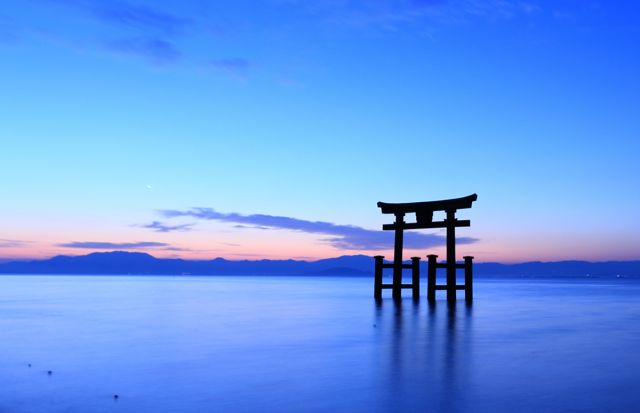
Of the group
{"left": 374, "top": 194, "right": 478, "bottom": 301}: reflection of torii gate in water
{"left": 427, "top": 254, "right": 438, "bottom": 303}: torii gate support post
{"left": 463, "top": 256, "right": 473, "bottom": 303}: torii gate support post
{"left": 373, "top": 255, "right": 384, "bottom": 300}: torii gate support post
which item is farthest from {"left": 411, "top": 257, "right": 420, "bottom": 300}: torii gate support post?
{"left": 463, "top": 256, "right": 473, "bottom": 303}: torii gate support post

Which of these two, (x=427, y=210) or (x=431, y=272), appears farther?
(x=431, y=272)

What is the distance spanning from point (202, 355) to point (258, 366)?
5.97 ft

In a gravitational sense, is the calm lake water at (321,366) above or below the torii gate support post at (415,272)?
below

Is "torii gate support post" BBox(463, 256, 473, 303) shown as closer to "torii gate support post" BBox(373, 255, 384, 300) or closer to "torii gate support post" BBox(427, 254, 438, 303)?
"torii gate support post" BBox(427, 254, 438, 303)

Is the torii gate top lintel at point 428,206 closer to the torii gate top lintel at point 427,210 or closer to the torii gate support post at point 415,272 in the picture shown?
the torii gate top lintel at point 427,210

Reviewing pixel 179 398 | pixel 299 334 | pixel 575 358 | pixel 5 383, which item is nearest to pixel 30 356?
pixel 5 383

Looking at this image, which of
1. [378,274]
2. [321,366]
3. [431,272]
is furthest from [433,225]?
[321,366]

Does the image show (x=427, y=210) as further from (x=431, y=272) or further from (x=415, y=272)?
(x=415, y=272)

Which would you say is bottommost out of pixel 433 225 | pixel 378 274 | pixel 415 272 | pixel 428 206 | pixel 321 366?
pixel 321 366

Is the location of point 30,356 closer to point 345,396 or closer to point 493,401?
point 345,396

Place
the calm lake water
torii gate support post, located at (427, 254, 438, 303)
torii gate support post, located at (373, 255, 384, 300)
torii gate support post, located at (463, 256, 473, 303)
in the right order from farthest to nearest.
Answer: torii gate support post, located at (373, 255, 384, 300) < torii gate support post, located at (427, 254, 438, 303) < torii gate support post, located at (463, 256, 473, 303) < the calm lake water

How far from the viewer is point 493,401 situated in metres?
8.42

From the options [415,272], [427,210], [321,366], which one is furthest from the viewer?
[415,272]

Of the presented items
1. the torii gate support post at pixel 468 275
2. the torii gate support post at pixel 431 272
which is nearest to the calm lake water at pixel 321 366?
the torii gate support post at pixel 468 275
